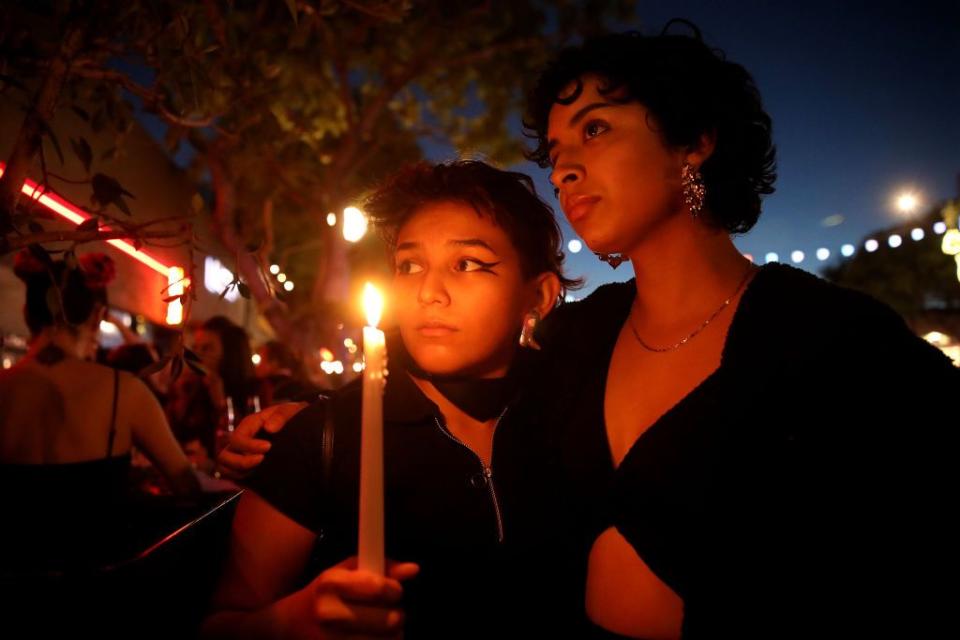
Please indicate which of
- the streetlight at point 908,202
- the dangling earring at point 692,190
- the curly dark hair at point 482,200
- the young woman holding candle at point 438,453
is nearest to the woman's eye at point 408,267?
the young woman holding candle at point 438,453

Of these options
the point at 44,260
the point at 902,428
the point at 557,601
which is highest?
the point at 44,260

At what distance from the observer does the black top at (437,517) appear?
1.83m

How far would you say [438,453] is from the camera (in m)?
1.98

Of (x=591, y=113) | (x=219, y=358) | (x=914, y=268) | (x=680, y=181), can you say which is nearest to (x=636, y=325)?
(x=680, y=181)

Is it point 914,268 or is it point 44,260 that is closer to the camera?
point 44,260

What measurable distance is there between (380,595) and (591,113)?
1862 mm

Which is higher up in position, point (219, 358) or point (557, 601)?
point (219, 358)

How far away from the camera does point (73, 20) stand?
6.35ft

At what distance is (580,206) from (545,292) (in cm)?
44

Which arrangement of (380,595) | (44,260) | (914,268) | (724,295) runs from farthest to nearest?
(914,268) < (724,295) < (44,260) < (380,595)

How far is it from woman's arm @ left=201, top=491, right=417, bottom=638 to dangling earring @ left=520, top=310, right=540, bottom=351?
3.49 ft

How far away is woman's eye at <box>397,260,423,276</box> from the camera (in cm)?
220

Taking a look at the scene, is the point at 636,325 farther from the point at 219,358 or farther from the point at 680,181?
the point at 219,358

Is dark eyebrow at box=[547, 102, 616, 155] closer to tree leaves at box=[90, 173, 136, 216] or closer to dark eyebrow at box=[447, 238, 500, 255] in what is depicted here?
dark eyebrow at box=[447, 238, 500, 255]
